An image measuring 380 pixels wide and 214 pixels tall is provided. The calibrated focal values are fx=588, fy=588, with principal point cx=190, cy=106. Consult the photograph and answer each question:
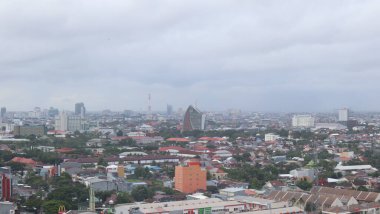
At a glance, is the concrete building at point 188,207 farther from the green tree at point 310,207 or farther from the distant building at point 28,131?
the distant building at point 28,131

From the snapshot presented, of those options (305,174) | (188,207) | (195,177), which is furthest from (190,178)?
(188,207)

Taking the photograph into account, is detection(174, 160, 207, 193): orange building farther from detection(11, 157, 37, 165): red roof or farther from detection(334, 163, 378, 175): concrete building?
detection(11, 157, 37, 165): red roof

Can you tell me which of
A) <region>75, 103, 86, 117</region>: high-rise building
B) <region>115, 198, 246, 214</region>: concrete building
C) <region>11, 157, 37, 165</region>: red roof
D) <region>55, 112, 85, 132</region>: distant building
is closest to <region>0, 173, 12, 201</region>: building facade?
<region>115, 198, 246, 214</region>: concrete building

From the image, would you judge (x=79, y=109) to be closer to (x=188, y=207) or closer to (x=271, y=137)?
(x=271, y=137)

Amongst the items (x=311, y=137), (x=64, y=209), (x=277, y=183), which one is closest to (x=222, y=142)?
(x=311, y=137)

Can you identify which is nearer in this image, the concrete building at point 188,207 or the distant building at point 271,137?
the concrete building at point 188,207

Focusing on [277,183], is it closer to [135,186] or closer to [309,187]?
[309,187]

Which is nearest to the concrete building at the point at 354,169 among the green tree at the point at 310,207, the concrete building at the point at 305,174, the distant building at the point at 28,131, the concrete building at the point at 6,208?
the concrete building at the point at 305,174
